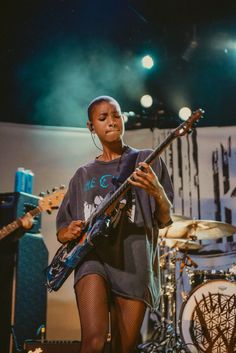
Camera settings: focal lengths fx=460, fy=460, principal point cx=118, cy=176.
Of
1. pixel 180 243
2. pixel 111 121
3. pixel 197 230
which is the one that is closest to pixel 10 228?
pixel 180 243

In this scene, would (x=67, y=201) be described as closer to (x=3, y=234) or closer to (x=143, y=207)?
(x=143, y=207)

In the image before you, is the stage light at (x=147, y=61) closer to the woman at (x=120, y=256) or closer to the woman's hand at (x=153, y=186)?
the woman at (x=120, y=256)

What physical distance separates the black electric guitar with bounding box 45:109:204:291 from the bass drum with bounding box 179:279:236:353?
282 centimetres

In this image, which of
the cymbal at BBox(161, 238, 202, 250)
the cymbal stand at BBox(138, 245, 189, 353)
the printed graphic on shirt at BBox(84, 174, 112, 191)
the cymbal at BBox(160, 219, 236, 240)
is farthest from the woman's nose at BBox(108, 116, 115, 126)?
the cymbal stand at BBox(138, 245, 189, 353)

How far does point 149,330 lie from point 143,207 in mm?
3759

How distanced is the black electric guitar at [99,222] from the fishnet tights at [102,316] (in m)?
0.18

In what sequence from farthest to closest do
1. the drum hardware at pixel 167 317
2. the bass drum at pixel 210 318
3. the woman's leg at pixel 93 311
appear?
the drum hardware at pixel 167 317, the bass drum at pixel 210 318, the woman's leg at pixel 93 311

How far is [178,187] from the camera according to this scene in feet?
21.5

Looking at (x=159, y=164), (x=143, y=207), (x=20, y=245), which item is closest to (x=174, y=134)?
(x=159, y=164)

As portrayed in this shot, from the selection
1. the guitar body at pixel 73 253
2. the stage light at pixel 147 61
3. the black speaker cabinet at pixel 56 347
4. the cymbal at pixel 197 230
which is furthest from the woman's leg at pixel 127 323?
the stage light at pixel 147 61

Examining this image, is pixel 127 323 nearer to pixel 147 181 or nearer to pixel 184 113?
pixel 147 181

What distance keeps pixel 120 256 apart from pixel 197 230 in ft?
10.3

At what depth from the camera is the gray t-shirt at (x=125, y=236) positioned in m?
2.71

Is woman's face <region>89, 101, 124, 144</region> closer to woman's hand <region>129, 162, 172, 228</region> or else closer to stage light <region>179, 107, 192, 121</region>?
woman's hand <region>129, 162, 172, 228</region>
